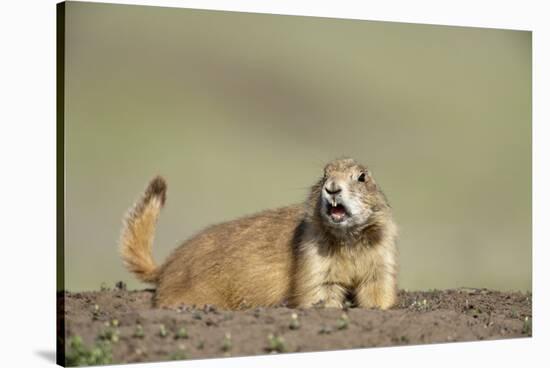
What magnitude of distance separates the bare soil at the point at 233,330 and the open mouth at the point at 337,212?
3.05ft

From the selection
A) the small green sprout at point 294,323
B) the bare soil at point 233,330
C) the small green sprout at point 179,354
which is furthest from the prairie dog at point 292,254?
the small green sprout at point 179,354

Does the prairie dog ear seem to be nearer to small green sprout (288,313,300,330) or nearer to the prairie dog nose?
the prairie dog nose

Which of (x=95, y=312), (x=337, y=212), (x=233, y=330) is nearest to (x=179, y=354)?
(x=233, y=330)

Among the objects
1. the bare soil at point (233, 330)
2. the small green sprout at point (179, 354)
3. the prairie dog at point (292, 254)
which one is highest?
the prairie dog at point (292, 254)

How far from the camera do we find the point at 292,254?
10.9m

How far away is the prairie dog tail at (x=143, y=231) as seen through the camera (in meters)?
10.9

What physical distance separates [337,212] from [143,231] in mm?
2228

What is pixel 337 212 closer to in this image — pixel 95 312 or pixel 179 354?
pixel 179 354

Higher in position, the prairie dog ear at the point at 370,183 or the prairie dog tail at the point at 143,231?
the prairie dog ear at the point at 370,183

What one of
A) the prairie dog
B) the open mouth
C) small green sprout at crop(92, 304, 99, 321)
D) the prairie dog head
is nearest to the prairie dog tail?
the prairie dog

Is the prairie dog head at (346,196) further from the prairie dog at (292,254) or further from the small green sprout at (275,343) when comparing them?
the small green sprout at (275,343)

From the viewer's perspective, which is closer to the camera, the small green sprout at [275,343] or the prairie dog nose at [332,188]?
the small green sprout at [275,343]

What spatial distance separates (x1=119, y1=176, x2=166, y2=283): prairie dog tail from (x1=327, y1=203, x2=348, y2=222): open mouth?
192 centimetres

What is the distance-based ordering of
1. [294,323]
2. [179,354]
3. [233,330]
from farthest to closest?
[294,323] < [233,330] < [179,354]
